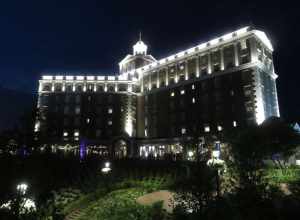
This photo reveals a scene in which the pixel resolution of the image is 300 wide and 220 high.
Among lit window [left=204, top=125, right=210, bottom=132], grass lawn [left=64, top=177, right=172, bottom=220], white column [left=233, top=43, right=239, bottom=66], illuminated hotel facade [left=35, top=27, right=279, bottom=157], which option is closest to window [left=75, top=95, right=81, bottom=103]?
illuminated hotel facade [left=35, top=27, right=279, bottom=157]

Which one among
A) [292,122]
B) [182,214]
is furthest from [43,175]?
[292,122]

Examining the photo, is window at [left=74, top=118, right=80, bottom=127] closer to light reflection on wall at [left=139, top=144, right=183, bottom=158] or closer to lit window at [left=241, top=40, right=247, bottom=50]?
light reflection on wall at [left=139, top=144, right=183, bottom=158]

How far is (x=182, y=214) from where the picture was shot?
1202cm

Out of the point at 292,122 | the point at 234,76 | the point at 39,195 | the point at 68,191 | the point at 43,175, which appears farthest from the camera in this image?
the point at 234,76

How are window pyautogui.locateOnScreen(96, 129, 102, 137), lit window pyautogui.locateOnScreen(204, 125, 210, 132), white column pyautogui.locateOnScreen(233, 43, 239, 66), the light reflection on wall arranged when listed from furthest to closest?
window pyautogui.locateOnScreen(96, 129, 102, 137)
the light reflection on wall
lit window pyautogui.locateOnScreen(204, 125, 210, 132)
white column pyautogui.locateOnScreen(233, 43, 239, 66)

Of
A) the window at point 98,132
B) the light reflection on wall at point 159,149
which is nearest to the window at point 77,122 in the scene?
the window at point 98,132

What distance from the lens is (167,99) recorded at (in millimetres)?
66062

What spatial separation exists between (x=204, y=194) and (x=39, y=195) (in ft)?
25.0

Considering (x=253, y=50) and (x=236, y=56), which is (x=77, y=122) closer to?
(x=236, y=56)

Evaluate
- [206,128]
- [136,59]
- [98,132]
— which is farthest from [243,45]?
[98,132]

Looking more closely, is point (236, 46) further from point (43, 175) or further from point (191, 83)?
point (43, 175)

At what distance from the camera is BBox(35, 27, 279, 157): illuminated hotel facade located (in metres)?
52.9

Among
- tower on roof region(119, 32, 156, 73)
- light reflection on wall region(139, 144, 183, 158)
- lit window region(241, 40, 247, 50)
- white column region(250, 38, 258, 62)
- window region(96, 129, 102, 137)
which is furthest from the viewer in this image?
tower on roof region(119, 32, 156, 73)

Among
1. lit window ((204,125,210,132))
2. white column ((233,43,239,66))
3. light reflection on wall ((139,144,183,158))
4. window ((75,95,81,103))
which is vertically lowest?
light reflection on wall ((139,144,183,158))
